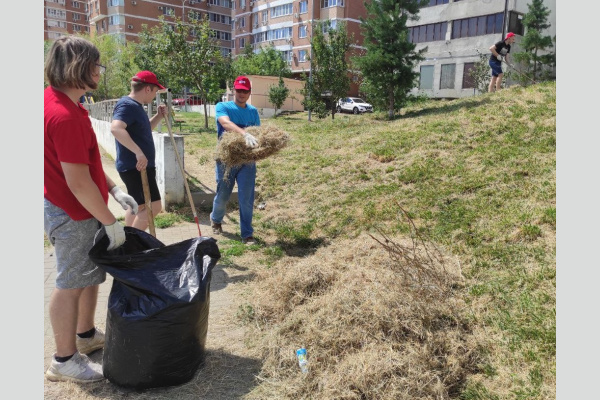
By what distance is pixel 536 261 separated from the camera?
153 inches

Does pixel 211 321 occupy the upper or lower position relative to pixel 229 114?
lower

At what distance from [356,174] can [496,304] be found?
4336mm

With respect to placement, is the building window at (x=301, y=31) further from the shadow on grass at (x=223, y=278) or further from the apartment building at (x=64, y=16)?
the shadow on grass at (x=223, y=278)

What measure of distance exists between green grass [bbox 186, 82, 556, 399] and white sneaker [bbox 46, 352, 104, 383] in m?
2.29

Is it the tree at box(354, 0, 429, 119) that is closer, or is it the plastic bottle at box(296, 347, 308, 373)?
the plastic bottle at box(296, 347, 308, 373)

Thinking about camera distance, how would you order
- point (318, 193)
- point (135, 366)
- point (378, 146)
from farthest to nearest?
point (378, 146), point (318, 193), point (135, 366)

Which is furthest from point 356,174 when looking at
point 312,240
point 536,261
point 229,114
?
point 536,261

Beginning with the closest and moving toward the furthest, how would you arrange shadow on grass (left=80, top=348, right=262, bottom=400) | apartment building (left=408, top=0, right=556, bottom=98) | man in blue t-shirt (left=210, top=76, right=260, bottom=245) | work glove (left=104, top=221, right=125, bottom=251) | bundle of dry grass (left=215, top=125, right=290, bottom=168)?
work glove (left=104, top=221, right=125, bottom=251) → shadow on grass (left=80, top=348, right=262, bottom=400) → bundle of dry grass (left=215, top=125, right=290, bottom=168) → man in blue t-shirt (left=210, top=76, right=260, bottom=245) → apartment building (left=408, top=0, right=556, bottom=98)

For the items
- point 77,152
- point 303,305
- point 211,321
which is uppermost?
point 77,152

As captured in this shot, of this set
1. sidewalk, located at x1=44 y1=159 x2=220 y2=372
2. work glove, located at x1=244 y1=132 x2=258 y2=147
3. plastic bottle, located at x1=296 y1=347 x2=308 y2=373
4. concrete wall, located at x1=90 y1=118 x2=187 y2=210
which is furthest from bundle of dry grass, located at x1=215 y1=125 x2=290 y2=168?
plastic bottle, located at x1=296 y1=347 x2=308 y2=373

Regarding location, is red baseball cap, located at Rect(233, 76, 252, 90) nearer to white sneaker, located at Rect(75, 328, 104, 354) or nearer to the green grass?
the green grass

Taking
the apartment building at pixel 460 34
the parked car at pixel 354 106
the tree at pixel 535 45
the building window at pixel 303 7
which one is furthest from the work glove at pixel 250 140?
the building window at pixel 303 7

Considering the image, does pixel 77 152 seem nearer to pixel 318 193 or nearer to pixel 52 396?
pixel 52 396

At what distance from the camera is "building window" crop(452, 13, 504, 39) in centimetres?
3375
